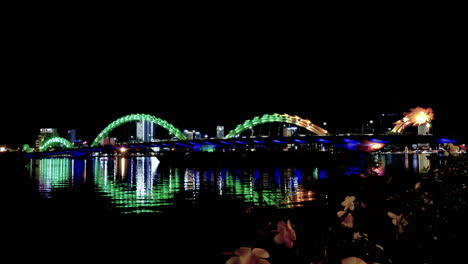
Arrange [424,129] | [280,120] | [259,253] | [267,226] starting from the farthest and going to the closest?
[280,120]
[424,129]
[267,226]
[259,253]

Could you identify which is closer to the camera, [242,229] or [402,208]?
[402,208]

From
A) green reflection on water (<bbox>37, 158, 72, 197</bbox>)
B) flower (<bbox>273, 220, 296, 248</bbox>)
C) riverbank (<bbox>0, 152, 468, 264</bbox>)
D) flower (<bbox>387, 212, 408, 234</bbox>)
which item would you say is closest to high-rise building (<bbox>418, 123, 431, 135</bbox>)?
riverbank (<bbox>0, 152, 468, 264</bbox>)

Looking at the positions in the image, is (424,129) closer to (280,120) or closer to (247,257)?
(280,120)

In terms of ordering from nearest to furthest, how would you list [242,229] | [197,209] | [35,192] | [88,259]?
[88,259] → [242,229] → [197,209] → [35,192]

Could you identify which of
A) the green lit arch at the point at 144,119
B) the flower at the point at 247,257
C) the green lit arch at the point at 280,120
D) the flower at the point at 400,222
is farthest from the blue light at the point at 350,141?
the flower at the point at 247,257

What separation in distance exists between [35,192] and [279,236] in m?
32.0

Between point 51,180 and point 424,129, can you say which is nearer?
point 51,180

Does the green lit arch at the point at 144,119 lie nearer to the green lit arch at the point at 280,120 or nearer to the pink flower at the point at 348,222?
the green lit arch at the point at 280,120

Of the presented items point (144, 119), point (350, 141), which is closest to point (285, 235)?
point (350, 141)

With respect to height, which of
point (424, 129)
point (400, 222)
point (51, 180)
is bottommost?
point (51, 180)

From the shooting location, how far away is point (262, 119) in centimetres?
8575

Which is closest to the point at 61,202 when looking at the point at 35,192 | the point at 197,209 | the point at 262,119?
the point at 35,192

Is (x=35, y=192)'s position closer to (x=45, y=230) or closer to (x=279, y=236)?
(x=45, y=230)

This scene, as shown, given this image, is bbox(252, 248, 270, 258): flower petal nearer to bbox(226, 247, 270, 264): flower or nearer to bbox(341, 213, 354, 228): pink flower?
bbox(226, 247, 270, 264): flower
